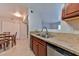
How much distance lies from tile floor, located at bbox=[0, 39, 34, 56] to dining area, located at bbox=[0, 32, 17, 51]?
0.26 feet

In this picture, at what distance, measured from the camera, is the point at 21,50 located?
2154 millimetres

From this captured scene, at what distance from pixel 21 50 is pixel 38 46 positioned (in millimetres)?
350

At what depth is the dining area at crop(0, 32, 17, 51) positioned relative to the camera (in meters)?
2.12

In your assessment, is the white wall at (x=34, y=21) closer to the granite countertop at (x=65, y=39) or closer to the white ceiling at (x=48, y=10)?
the white ceiling at (x=48, y=10)

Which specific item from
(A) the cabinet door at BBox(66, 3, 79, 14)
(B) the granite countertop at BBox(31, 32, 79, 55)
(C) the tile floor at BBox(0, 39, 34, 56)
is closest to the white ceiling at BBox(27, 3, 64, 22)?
(A) the cabinet door at BBox(66, 3, 79, 14)

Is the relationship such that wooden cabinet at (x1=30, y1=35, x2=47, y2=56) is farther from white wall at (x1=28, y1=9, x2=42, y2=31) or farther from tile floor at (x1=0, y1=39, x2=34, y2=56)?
white wall at (x1=28, y1=9, x2=42, y2=31)

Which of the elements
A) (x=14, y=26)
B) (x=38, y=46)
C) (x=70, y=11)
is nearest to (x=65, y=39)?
(x=70, y=11)

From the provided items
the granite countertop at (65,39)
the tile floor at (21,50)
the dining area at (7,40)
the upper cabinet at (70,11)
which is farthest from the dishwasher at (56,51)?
the dining area at (7,40)

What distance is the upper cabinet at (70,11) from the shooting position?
1640 mm

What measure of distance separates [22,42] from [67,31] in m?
0.80

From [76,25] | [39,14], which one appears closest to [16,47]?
[39,14]

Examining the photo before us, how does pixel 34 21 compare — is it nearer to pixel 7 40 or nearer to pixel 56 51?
pixel 7 40

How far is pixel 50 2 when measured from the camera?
6.39ft

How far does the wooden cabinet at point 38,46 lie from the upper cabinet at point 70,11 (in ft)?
1.80
